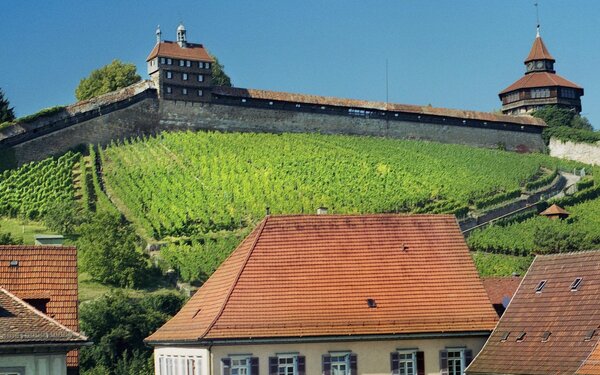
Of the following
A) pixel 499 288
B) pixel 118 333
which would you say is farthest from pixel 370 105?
pixel 499 288

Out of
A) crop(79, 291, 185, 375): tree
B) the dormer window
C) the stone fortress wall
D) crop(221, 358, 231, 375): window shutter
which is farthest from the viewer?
the stone fortress wall

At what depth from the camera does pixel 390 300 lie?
41.6 m

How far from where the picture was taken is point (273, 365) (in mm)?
39844

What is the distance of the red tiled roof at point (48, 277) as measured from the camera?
123 ft

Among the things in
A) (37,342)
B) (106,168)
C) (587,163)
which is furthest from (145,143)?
(37,342)

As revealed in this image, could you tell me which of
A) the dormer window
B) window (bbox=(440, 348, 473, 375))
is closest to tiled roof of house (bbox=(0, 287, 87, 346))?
window (bbox=(440, 348, 473, 375))

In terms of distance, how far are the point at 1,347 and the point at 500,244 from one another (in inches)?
2112

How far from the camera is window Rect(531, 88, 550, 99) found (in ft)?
407

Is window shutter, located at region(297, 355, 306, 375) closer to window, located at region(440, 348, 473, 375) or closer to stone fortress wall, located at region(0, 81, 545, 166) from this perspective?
window, located at region(440, 348, 473, 375)

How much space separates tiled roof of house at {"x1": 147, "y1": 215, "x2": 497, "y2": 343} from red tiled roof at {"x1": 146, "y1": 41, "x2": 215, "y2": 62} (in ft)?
207

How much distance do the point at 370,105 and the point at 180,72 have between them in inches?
611

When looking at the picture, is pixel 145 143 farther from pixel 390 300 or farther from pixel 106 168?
pixel 390 300

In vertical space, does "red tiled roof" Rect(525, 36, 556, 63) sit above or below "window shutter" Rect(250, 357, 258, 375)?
above

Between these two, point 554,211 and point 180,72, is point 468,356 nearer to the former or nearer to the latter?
point 554,211
